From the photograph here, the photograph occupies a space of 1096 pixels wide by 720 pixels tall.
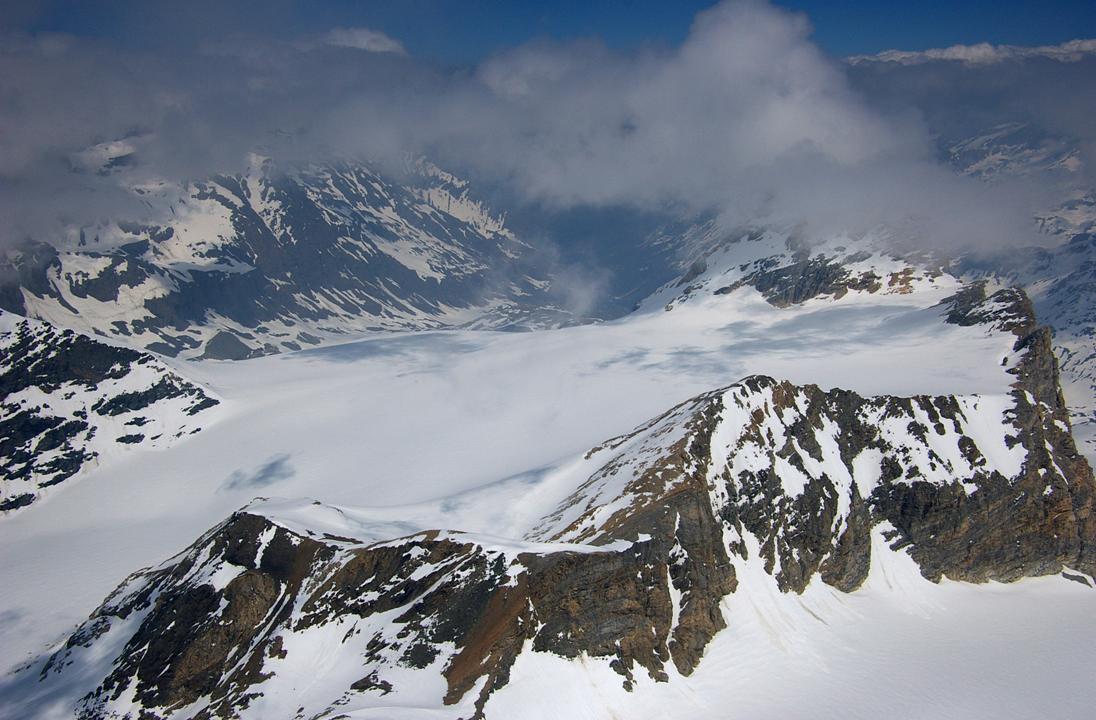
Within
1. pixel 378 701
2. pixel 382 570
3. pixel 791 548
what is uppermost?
pixel 791 548

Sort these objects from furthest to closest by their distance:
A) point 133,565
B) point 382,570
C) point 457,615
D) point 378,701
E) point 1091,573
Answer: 1. point 133,565
2. point 1091,573
3. point 382,570
4. point 457,615
5. point 378,701

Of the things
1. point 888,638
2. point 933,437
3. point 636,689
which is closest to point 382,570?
point 636,689

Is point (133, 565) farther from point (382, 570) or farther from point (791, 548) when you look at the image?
point (791, 548)

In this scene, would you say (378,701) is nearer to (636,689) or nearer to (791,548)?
(636,689)

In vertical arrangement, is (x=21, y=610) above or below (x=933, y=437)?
below

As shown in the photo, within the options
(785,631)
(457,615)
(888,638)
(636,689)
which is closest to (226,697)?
(457,615)

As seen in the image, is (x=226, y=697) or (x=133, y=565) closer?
(x=226, y=697)

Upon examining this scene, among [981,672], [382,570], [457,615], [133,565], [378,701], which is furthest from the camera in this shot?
[133,565]

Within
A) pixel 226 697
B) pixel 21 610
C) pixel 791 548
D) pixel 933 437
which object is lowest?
pixel 21 610

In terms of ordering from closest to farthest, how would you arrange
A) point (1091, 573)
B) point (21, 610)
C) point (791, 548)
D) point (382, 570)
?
point (382, 570) → point (791, 548) → point (1091, 573) → point (21, 610)
